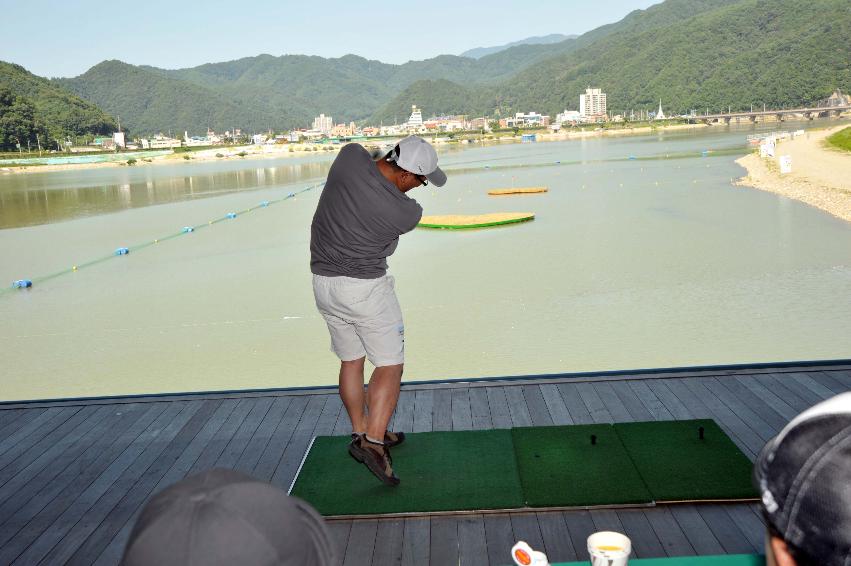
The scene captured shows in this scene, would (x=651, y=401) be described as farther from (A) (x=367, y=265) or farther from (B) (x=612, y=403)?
(A) (x=367, y=265)

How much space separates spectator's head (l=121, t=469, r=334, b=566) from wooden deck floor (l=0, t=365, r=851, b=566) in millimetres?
1951

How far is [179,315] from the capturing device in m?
8.49

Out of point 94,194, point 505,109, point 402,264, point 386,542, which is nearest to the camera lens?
point 386,542

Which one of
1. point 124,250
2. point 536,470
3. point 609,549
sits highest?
point 609,549

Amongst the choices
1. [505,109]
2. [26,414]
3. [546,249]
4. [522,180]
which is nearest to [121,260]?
[546,249]

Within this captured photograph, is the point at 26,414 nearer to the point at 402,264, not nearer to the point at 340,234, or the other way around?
the point at 340,234

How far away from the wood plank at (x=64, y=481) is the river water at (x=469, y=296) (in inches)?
74.6

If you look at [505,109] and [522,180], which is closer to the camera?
[522,180]

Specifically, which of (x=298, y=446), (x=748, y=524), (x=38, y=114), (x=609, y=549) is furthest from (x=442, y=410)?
(x=38, y=114)

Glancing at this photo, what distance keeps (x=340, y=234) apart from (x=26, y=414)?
2306 mm

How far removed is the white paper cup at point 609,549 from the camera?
148cm

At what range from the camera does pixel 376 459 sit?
9.95ft

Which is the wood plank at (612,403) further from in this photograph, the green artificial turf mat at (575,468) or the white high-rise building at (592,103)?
the white high-rise building at (592,103)

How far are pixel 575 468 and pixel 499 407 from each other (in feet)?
2.64
